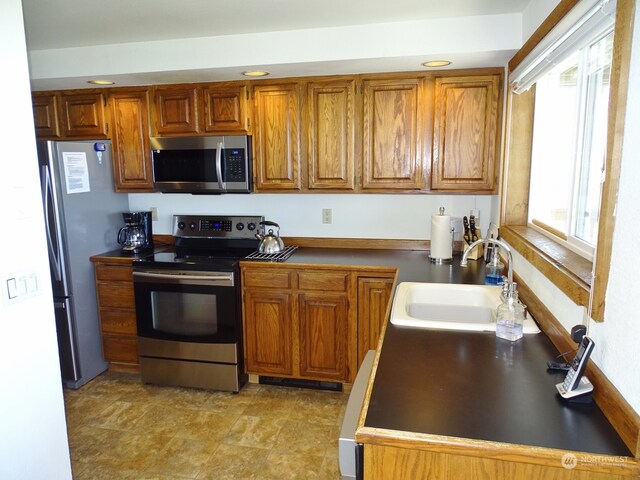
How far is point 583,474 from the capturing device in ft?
3.09

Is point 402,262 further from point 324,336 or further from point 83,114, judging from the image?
point 83,114

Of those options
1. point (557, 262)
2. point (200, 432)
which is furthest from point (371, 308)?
point (557, 262)

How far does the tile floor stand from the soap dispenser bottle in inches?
47.2

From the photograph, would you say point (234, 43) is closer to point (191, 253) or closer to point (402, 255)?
point (191, 253)

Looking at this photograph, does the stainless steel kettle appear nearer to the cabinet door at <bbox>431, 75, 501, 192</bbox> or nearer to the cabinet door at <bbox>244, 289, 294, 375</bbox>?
the cabinet door at <bbox>244, 289, 294, 375</bbox>

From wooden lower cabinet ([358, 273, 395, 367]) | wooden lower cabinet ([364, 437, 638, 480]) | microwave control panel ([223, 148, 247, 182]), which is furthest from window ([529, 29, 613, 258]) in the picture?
microwave control panel ([223, 148, 247, 182])

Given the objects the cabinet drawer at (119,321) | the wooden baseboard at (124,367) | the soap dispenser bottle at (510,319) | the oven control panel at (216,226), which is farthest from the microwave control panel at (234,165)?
the soap dispenser bottle at (510,319)

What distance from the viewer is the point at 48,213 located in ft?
9.36

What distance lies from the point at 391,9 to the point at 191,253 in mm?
2040

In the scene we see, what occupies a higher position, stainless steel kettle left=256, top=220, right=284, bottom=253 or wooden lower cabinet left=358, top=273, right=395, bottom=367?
stainless steel kettle left=256, top=220, right=284, bottom=253

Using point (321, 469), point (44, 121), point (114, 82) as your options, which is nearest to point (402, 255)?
point (321, 469)

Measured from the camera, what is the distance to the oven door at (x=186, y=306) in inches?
112

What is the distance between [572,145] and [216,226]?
2420 millimetres

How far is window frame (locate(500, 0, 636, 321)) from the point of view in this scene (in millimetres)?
1025
